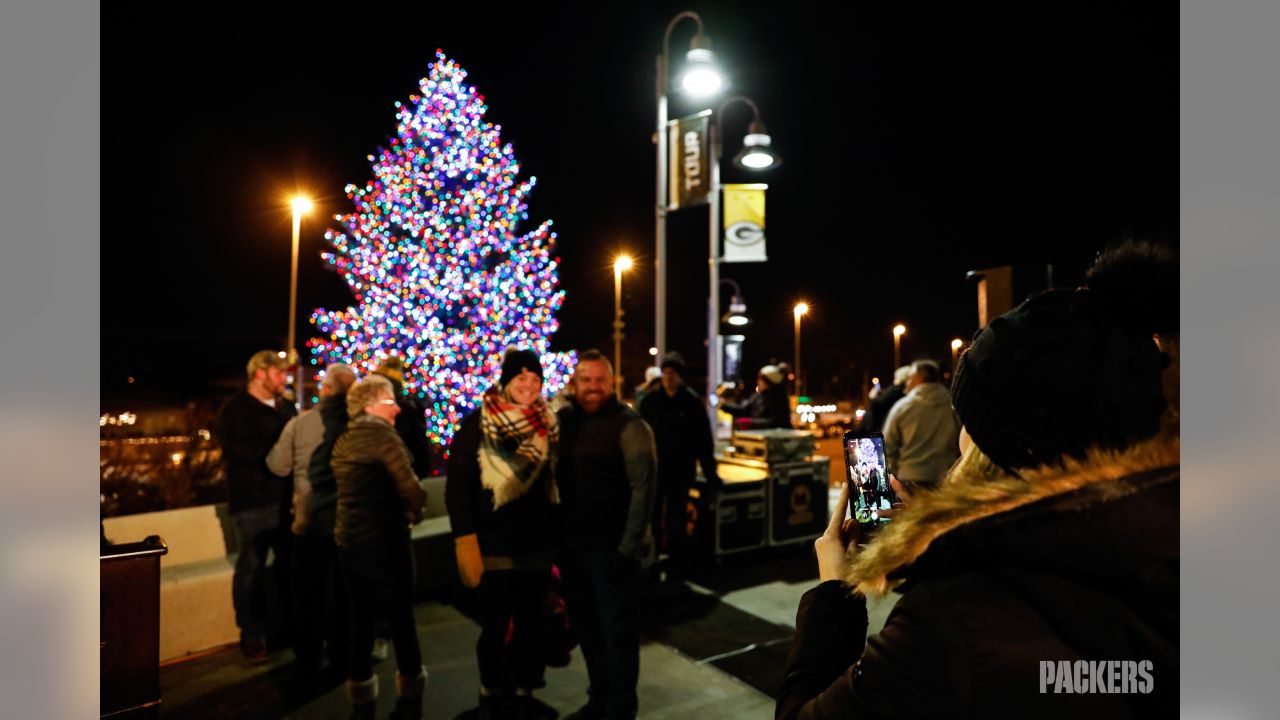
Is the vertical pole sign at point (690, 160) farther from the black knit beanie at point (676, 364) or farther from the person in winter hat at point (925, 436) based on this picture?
the person in winter hat at point (925, 436)

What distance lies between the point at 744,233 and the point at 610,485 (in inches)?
298

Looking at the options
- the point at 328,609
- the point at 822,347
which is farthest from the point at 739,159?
the point at 822,347

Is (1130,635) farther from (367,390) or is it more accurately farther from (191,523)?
(191,523)

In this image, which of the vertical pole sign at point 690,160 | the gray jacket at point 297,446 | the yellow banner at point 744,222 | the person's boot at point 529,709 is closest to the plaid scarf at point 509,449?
the person's boot at point 529,709

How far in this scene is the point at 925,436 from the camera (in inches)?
223

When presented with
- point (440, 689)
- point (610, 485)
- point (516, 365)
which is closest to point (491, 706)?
point (440, 689)

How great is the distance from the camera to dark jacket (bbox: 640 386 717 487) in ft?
22.2

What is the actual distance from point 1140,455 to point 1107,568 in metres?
0.19

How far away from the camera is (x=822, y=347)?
55.2 metres

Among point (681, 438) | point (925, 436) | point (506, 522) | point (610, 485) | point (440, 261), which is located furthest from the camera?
point (440, 261)

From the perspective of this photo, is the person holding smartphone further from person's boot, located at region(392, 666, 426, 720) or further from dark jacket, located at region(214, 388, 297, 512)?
→ dark jacket, located at region(214, 388, 297, 512)

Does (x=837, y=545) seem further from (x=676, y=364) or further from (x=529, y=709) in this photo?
(x=676, y=364)

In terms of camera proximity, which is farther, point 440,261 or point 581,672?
point 440,261

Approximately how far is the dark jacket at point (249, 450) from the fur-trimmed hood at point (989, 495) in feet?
15.9
